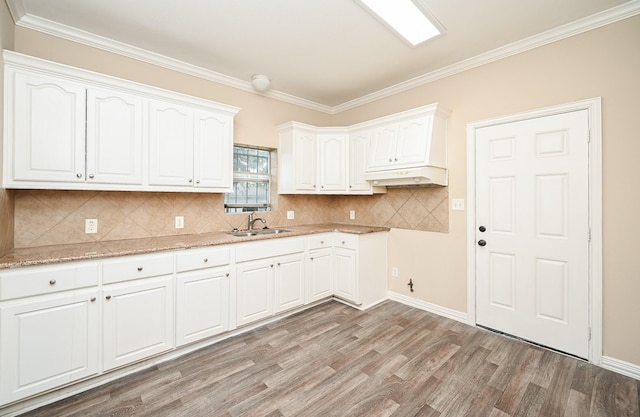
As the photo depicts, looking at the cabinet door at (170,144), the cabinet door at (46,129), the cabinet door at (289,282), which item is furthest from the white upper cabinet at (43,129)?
the cabinet door at (289,282)

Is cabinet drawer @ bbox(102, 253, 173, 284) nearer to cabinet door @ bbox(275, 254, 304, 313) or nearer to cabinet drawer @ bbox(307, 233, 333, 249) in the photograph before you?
cabinet door @ bbox(275, 254, 304, 313)

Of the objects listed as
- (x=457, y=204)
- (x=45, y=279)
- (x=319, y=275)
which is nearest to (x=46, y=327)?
(x=45, y=279)

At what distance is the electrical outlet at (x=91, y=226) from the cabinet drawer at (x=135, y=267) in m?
0.66

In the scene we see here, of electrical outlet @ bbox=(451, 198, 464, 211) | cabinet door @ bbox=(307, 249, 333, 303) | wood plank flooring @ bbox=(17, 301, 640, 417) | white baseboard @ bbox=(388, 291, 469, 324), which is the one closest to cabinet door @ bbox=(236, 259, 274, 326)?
wood plank flooring @ bbox=(17, 301, 640, 417)

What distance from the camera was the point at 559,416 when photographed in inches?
65.6

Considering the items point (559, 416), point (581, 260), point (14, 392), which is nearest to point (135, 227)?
point (14, 392)

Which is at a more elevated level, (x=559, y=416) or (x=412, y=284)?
(x=412, y=284)

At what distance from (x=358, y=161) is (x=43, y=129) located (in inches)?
118

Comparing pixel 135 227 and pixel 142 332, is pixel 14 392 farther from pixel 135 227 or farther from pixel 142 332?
pixel 135 227

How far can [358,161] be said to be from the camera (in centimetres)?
361

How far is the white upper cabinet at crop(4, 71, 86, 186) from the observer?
73.2 inches

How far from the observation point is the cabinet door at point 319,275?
3.24 metres

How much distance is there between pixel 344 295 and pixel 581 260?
2267mm

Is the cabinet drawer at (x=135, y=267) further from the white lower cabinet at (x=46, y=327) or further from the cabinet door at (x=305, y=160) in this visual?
the cabinet door at (x=305, y=160)
